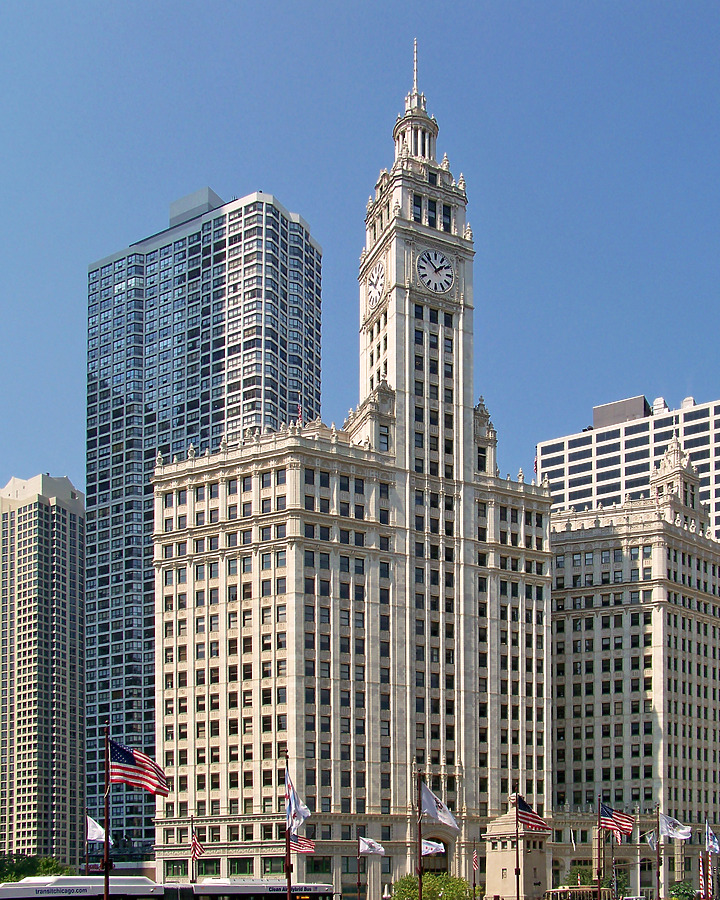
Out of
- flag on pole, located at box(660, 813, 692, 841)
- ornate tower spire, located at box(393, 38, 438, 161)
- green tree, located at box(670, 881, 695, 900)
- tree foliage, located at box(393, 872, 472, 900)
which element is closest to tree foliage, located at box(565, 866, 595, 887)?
green tree, located at box(670, 881, 695, 900)

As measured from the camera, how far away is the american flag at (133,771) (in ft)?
240

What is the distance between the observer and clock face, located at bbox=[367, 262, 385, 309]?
162 m

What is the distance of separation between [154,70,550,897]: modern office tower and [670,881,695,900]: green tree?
61.2 ft

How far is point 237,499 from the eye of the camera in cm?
14538

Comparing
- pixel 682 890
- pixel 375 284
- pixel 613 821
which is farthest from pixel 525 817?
pixel 375 284

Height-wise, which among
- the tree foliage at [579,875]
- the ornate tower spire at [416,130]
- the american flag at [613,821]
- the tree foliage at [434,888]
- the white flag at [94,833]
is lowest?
the tree foliage at [579,875]

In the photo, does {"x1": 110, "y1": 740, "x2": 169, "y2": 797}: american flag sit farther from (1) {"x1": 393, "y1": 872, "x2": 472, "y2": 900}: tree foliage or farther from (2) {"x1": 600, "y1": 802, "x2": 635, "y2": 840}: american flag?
(1) {"x1": 393, "y1": 872, "x2": 472, "y2": 900}: tree foliage

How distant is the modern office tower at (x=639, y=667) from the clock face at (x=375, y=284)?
42.9 meters

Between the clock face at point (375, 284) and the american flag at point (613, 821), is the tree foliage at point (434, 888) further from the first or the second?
the clock face at point (375, 284)

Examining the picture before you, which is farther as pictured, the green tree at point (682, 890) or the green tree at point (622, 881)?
the green tree at point (622, 881)

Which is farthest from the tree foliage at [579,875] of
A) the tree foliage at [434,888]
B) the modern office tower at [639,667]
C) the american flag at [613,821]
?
the american flag at [613,821]

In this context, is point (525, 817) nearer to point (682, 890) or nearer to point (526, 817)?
point (526, 817)

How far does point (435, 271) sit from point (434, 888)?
78502 mm

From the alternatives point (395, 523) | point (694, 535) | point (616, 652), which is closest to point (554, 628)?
point (616, 652)
